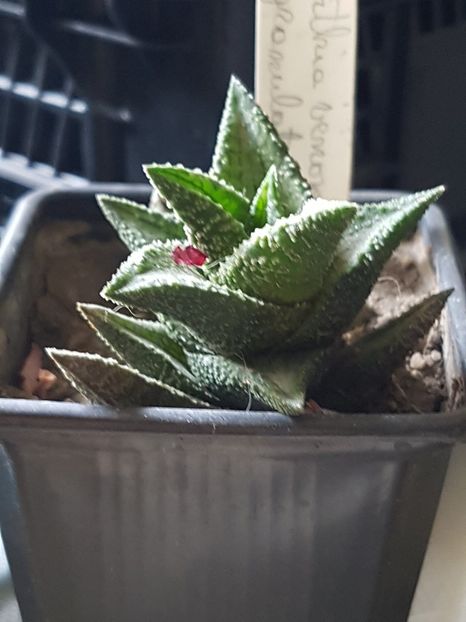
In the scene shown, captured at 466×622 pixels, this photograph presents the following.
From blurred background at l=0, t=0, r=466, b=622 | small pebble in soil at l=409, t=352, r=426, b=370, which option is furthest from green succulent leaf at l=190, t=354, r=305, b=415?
blurred background at l=0, t=0, r=466, b=622

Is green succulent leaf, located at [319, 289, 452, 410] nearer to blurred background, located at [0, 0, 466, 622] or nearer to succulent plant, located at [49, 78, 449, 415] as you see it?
succulent plant, located at [49, 78, 449, 415]

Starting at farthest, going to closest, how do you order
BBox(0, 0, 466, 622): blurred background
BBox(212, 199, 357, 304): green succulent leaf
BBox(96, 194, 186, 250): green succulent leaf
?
BBox(0, 0, 466, 622): blurred background → BBox(96, 194, 186, 250): green succulent leaf → BBox(212, 199, 357, 304): green succulent leaf

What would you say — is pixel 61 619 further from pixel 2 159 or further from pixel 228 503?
pixel 2 159

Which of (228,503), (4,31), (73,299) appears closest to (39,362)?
(73,299)

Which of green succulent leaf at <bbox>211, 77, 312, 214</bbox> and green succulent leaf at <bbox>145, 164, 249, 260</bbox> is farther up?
green succulent leaf at <bbox>211, 77, 312, 214</bbox>

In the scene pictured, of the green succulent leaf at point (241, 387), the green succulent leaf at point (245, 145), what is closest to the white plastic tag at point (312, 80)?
the green succulent leaf at point (245, 145)

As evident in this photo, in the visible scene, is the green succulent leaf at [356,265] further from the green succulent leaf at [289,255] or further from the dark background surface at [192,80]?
the dark background surface at [192,80]

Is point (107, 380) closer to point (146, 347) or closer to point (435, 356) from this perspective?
point (146, 347)
